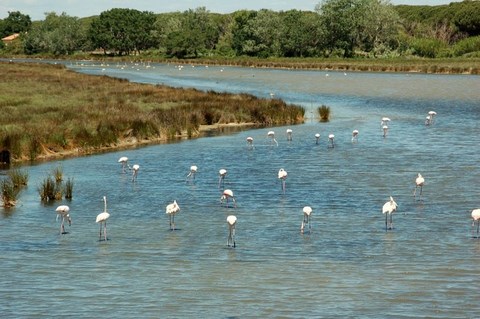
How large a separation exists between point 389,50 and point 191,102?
298 ft

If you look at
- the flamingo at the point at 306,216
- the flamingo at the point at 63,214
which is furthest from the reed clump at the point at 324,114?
the flamingo at the point at 63,214

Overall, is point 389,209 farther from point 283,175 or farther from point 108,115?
point 108,115

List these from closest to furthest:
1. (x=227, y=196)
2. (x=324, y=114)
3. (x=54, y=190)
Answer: (x=227, y=196) < (x=54, y=190) < (x=324, y=114)

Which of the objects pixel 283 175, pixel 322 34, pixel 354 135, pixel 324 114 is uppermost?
pixel 322 34

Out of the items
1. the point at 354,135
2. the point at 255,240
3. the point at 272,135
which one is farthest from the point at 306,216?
the point at 272,135

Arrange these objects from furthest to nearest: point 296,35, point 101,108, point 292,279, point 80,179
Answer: point 296,35 → point 101,108 → point 80,179 → point 292,279

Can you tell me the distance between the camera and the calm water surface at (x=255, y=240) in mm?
14695

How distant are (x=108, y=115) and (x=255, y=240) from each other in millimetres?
22660

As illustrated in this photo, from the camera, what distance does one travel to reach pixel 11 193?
76.6ft

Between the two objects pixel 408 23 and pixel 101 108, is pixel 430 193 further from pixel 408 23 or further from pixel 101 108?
pixel 408 23

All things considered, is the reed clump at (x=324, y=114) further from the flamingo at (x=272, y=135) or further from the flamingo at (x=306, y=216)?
the flamingo at (x=306, y=216)

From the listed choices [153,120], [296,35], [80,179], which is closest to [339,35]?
[296,35]

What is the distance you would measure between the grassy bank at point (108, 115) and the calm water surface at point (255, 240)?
1.90 metres

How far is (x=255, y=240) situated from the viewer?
19156mm
